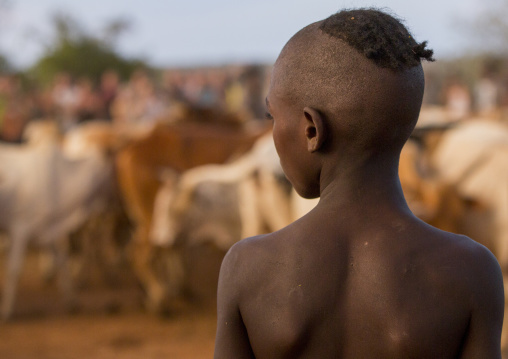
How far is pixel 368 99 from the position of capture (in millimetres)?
1082

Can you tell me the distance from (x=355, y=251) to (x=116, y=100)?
1242cm

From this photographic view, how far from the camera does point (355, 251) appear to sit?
1.08 meters

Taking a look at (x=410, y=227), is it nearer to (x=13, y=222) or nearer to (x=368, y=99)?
(x=368, y=99)

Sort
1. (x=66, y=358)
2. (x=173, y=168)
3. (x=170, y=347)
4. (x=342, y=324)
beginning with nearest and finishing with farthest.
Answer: (x=342, y=324) < (x=66, y=358) < (x=170, y=347) < (x=173, y=168)

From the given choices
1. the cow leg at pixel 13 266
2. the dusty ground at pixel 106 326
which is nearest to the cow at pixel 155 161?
the dusty ground at pixel 106 326

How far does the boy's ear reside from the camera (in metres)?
1.10

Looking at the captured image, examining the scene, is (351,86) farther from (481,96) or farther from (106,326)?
(481,96)

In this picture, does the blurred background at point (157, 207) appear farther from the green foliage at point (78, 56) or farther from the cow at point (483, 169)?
the green foliage at point (78, 56)

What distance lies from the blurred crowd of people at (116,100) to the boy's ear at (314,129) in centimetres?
974

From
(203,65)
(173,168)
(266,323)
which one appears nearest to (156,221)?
(173,168)

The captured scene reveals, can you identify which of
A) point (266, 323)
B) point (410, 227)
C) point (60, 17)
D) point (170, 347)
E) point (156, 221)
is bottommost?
point (170, 347)

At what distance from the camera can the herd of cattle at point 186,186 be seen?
4.62m

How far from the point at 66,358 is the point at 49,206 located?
2.07 m

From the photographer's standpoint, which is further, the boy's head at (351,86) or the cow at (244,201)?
the cow at (244,201)
